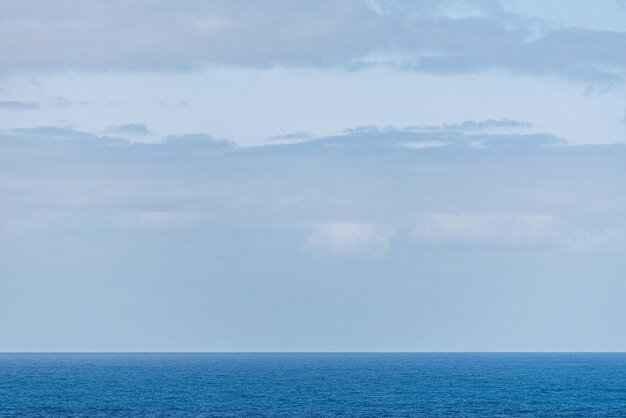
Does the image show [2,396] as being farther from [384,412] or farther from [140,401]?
[384,412]

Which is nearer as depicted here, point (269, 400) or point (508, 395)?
point (269, 400)

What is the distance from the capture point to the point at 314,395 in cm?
13312

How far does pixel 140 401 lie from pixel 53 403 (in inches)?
392

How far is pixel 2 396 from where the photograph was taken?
13012 centimetres

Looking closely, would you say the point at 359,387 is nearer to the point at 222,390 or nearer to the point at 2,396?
the point at 222,390

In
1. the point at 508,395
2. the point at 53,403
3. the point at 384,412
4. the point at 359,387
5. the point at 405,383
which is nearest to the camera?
the point at 384,412

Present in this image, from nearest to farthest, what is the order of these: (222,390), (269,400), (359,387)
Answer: (269,400), (222,390), (359,387)

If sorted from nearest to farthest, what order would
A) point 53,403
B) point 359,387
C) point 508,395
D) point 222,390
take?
point 53,403 → point 508,395 → point 222,390 → point 359,387

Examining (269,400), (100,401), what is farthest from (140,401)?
(269,400)

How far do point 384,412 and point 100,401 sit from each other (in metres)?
33.7

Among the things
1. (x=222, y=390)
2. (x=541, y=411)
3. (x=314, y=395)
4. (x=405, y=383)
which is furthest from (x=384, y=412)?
(x=405, y=383)

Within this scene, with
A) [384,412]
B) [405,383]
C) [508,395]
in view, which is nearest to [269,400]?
[384,412]

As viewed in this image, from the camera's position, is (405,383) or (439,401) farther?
(405,383)

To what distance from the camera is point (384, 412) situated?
106m
